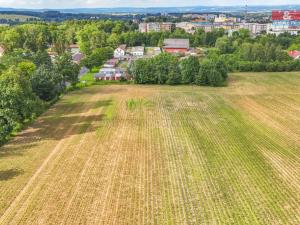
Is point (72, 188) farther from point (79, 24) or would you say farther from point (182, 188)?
point (79, 24)

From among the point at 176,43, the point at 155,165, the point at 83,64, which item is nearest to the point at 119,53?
the point at 176,43

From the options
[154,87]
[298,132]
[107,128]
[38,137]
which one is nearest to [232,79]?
[154,87]

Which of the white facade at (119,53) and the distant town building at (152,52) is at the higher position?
the white facade at (119,53)

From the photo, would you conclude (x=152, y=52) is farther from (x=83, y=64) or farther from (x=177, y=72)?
(x=177, y=72)

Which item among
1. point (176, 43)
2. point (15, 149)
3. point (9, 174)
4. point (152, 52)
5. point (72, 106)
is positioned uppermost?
point (9, 174)

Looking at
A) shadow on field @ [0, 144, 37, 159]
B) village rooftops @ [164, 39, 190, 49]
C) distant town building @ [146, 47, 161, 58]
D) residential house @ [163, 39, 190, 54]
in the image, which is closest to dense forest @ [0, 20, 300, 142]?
shadow on field @ [0, 144, 37, 159]

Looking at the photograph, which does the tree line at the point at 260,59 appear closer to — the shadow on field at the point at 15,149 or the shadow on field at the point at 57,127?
the shadow on field at the point at 57,127

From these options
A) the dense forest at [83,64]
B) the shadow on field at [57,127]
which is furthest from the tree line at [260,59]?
the shadow on field at [57,127]
